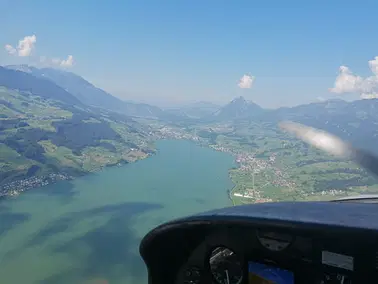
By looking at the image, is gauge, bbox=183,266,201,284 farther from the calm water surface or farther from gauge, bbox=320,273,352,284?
the calm water surface

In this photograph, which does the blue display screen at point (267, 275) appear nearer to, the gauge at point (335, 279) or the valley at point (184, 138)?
the gauge at point (335, 279)

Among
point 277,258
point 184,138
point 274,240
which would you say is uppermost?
point 274,240

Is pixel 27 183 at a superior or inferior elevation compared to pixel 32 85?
inferior

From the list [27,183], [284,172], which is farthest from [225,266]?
[284,172]

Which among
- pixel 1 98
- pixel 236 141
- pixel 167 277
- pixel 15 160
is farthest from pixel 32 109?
pixel 167 277

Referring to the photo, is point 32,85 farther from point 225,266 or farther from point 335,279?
point 335,279

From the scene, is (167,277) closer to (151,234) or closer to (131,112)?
(151,234)
